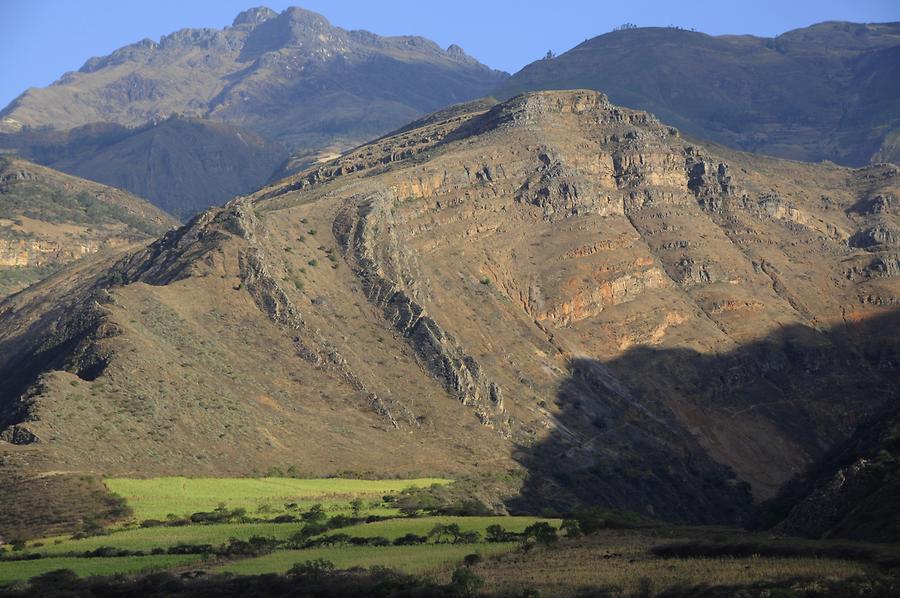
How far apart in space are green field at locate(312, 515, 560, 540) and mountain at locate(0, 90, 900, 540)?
21856mm

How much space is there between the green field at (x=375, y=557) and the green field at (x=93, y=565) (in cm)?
364

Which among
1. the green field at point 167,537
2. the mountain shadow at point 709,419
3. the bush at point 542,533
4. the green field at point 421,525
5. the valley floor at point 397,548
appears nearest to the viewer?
the valley floor at point 397,548

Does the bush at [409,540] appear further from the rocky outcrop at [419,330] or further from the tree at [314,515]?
the rocky outcrop at [419,330]

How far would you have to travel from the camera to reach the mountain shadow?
14288 cm

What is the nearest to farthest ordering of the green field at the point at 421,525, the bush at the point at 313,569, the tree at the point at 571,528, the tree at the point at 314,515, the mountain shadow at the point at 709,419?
1. the bush at the point at 313,569
2. the tree at the point at 571,528
3. the green field at the point at 421,525
4. the tree at the point at 314,515
5. the mountain shadow at the point at 709,419

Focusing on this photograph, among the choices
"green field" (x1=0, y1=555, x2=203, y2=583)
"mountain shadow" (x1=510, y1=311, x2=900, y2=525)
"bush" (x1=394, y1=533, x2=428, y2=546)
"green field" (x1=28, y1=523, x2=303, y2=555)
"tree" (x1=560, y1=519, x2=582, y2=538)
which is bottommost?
"mountain shadow" (x1=510, y1=311, x2=900, y2=525)

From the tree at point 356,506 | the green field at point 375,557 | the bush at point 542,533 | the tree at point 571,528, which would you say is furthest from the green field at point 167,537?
the tree at point 571,528

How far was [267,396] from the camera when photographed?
132875 mm

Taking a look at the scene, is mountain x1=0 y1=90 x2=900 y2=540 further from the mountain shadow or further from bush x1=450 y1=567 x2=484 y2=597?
bush x1=450 y1=567 x2=484 y2=597

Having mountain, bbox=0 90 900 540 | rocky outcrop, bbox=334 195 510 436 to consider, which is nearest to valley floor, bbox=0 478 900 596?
mountain, bbox=0 90 900 540

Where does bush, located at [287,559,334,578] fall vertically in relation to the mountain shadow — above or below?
above

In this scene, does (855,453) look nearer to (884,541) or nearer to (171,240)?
(884,541)

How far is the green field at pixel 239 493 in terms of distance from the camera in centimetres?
9994

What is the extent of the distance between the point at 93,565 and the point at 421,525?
2405cm
